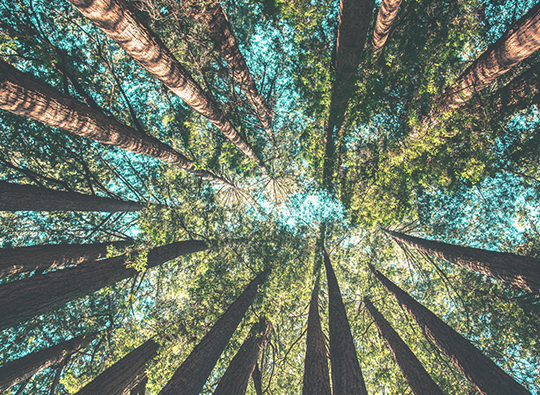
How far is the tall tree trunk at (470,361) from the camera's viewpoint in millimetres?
4172

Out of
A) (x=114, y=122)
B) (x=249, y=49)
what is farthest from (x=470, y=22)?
(x=114, y=122)

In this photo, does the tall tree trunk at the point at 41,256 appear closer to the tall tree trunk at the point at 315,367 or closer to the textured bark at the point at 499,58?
the tall tree trunk at the point at 315,367

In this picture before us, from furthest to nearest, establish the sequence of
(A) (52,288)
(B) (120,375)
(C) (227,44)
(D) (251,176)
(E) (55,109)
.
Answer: (D) (251,176)
(B) (120,375)
(C) (227,44)
(A) (52,288)
(E) (55,109)

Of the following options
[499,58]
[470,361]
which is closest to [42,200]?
[499,58]

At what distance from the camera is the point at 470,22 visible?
198 inches

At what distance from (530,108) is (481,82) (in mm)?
2358

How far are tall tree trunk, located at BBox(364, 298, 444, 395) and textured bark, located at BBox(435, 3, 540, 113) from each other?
7.01 m

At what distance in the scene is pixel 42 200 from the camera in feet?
19.2

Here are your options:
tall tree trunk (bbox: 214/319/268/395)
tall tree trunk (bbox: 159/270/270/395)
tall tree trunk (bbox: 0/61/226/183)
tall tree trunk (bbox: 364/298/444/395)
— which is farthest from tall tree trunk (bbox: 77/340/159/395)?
tall tree trunk (bbox: 364/298/444/395)

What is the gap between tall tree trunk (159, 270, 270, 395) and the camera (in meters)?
4.32

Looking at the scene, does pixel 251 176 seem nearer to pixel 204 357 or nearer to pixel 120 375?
pixel 204 357

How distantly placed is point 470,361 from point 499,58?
22.5 ft

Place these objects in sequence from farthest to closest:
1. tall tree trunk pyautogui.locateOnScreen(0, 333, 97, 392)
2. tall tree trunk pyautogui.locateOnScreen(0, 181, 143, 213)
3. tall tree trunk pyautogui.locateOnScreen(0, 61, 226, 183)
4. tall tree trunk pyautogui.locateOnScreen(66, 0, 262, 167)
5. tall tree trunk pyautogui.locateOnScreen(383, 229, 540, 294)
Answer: tall tree trunk pyautogui.locateOnScreen(0, 333, 97, 392) → tall tree trunk pyautogui.locateOnScreen(0, 181, 143, 213) → tall tree trunk pyautogui.locateOnScreen(383, 229, 540, 294) → tall tree trunk pyautogui.locateOnScreen(0, 61, 226, 183) → tall tree trunk pyautogui.locateOnScreen(66, 0, 262, 167)

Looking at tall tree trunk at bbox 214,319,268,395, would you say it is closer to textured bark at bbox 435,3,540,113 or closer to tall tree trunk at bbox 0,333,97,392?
tall tree trunk at bbox 0,333,97,392
